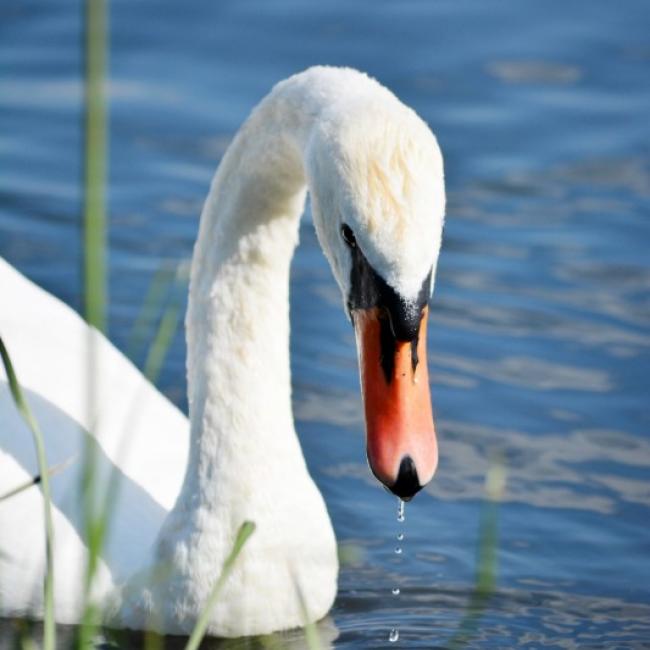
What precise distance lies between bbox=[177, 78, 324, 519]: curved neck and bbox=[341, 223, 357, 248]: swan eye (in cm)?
89

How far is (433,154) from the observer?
4.58 metres

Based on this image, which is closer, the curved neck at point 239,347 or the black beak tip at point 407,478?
the black beak tip at point 407,478

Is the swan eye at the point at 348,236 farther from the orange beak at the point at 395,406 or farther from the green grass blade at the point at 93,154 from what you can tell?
the green grass blade at the point at 93,154

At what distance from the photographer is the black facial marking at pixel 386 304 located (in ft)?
14.8

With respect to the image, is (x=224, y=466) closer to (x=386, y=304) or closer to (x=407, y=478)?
(x=407, y=478)

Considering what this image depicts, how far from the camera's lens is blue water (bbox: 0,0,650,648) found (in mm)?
6711

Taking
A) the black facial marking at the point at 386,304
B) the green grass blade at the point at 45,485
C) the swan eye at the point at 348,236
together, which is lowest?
the green grass blade at the point at 45,485

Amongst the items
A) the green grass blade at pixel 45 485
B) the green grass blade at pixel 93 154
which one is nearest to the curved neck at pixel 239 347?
the green grass blade at pixel 45 485

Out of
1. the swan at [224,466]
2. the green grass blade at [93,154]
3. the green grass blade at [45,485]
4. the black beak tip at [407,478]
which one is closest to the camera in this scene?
the green grass blade at [93,154]

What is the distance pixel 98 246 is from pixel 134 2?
27.9 ft

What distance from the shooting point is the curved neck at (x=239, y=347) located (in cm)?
568

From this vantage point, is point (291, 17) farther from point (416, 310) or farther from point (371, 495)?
point (416, 310)

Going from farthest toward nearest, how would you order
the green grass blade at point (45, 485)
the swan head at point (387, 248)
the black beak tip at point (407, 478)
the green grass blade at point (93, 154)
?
the black beak tip at point (407, 478)
the swan head at point (387, 248)
the green grass blade at point (45, 485)
the green grass blade at point (93, 154)

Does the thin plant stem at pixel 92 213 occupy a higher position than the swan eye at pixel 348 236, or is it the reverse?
the swan eye at pixel 348 236
